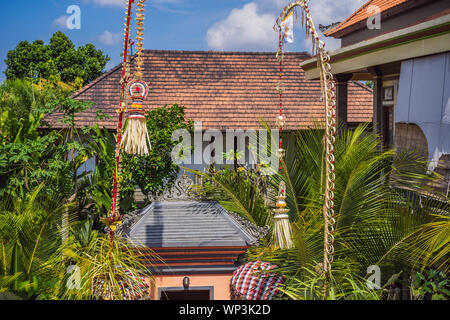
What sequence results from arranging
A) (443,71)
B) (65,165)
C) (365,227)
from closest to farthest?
(365,227) < (443,71) < (65,165)

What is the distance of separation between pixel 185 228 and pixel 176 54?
449 inches

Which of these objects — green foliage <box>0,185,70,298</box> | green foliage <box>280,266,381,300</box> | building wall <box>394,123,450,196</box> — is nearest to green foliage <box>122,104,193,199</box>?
green foliage <box>0,185,70,298</box>

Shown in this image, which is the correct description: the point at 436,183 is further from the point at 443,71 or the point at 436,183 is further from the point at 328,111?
the point at 328,111

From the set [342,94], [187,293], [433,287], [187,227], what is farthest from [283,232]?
[342,94]

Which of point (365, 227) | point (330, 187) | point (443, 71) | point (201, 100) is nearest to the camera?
point (330, 187)

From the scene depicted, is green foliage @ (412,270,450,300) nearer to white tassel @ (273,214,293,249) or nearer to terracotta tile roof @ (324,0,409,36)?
white tassel @ (273,214,293,249)

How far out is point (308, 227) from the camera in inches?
210

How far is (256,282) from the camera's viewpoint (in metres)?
4.93

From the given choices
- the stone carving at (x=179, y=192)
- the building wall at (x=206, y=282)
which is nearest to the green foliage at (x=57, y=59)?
the stone carving at (x=179, y=192)

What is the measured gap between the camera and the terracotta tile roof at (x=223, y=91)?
46.8ft

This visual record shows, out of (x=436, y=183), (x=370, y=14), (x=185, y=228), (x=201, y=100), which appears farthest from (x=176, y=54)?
(x=436, y=183)

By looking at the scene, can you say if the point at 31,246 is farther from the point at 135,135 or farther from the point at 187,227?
the point at 187,227

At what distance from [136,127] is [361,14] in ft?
25.6

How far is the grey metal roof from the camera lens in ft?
18.5
